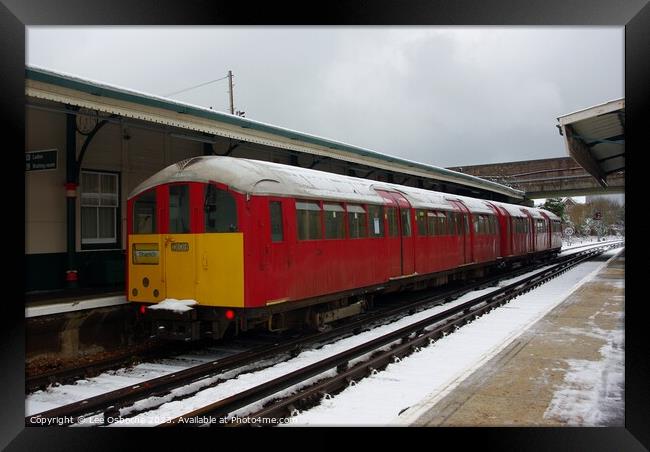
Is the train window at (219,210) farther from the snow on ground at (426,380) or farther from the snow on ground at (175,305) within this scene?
the snow on ground at (426,380)

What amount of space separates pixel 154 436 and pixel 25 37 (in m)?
3.66

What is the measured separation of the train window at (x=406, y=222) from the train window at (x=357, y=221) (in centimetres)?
202

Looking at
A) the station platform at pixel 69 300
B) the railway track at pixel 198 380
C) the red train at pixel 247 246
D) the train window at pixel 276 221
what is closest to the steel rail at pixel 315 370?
the railway track at pixel 198 380

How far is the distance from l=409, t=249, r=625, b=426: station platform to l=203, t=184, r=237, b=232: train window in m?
4.03

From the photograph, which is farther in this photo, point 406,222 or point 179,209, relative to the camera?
point 406,222

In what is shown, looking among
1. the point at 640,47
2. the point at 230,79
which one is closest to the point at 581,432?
the point at 640,47

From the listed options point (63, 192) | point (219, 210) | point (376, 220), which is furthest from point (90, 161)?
point (376, 220)

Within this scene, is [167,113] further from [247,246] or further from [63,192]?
[247,246]

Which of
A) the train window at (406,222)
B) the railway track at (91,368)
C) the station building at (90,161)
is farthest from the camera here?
the train window at (406,222)

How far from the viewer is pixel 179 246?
8281 mm

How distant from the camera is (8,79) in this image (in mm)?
4582

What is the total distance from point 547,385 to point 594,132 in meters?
10.6

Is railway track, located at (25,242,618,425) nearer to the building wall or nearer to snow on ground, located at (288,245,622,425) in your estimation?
snow on ground, located at (288,245,622,425)

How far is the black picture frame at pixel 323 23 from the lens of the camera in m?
4.31
